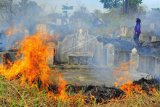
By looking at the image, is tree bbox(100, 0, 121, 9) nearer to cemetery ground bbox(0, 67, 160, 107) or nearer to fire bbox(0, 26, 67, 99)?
fire bbox(0, 26, 67, 99)

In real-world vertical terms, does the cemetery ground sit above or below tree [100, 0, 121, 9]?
below

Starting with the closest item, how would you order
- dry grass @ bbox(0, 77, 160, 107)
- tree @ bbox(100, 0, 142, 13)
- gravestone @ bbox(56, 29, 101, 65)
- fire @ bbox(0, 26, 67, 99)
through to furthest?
dry grass @ bbox(0, 77, 160, 107) → fire @ bbox(0, 26, 67, 99) → gravestone @ bbox(56, 29, 101, 65) → tree @ bbox(100, 0, 142, 13)

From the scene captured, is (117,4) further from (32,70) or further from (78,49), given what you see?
(32,70)

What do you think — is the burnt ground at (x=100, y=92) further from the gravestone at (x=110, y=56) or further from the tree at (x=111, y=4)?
the tree at (x=111, y=4)

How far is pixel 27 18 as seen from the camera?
33.4 m

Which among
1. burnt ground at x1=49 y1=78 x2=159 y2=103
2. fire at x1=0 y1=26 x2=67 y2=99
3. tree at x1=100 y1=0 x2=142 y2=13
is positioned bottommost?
burnt ground at x1=49 y1=78 x2=159 y2=103

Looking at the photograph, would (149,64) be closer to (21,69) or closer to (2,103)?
(21,69)

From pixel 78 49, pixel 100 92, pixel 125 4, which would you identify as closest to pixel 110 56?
pixel 78 49

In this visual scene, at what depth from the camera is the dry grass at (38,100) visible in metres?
6.52

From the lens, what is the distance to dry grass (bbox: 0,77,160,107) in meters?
6.52

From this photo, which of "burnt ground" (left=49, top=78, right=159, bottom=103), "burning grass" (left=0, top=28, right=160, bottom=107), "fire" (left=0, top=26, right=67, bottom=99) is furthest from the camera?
"fire" (left=0, top=26, right=67, bottom=99)

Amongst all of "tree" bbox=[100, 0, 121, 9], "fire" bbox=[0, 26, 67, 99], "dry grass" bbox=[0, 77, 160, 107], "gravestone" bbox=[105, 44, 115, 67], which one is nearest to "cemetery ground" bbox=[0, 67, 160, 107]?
"dry grass" bbox=[0, 77, 160, 107]

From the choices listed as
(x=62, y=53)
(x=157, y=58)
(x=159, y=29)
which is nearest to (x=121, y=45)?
(x=62, y=53)

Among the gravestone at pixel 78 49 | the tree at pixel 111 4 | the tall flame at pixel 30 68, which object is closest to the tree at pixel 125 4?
the tree at pixel 111 4
